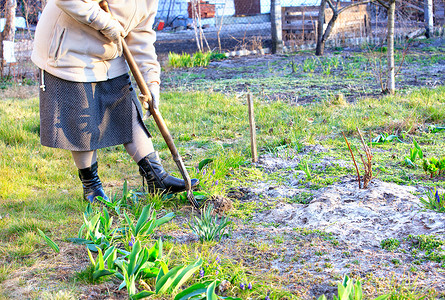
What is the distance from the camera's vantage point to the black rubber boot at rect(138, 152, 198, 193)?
9.71ft

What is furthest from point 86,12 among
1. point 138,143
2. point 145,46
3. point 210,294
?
point 210,294

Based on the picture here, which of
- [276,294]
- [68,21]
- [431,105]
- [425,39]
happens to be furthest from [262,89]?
Answer: [425,39]

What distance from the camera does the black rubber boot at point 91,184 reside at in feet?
9.67

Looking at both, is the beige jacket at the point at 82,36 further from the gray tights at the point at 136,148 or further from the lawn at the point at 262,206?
the lawn at the point at 262,206

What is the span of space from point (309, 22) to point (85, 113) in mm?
11023

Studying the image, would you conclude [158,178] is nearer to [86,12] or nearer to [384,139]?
[86,12]

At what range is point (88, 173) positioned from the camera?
2945 mm

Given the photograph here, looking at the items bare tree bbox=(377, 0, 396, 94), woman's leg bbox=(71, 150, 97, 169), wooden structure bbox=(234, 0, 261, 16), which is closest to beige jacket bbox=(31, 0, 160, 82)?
woman's leg bbox=(71, 150, 97, 169)

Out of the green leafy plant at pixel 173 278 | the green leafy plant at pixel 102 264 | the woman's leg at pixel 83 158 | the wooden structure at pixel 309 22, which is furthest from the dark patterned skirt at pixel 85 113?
the wooden structure at pixel 309 22

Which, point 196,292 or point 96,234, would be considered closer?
point 196,292

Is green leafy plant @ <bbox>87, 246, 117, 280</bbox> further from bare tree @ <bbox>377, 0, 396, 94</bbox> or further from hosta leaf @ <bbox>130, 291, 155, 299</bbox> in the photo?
bare tree @ <bbox>377, 0, 396, 94</bbox>

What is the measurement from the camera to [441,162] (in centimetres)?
300

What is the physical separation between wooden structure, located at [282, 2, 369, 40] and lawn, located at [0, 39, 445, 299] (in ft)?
23.2

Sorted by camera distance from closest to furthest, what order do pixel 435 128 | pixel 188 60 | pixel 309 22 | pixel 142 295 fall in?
pixel 142 295, pixel 435 128, pixel 188 60, pixel 309 22
